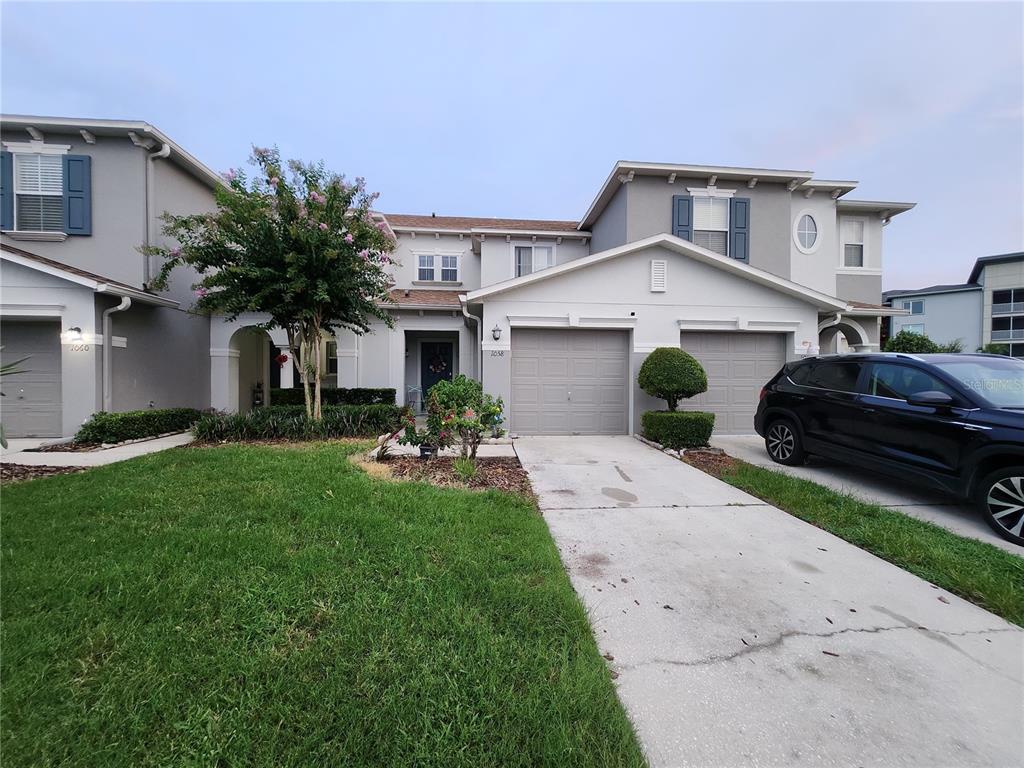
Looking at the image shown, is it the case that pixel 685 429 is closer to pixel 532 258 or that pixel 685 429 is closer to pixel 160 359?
pixel 532 258

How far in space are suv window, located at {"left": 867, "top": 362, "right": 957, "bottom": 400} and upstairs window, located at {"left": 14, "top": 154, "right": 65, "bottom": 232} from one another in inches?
611

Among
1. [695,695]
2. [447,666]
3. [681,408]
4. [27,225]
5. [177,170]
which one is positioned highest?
[177,170]

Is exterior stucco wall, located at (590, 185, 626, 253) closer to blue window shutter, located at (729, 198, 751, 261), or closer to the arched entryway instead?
blue window shutter, located at (729, 198, 751, 261)

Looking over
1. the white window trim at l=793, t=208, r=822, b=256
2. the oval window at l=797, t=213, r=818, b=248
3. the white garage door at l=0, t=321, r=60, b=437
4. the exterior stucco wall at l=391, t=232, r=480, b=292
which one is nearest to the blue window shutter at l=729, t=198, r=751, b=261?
the white window trim at l=793, t=208, r=822, b=256

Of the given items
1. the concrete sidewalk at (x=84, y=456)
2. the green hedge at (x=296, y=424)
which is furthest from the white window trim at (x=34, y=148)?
the green hedge at (x=296, y=424)

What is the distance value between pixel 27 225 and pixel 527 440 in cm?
1204

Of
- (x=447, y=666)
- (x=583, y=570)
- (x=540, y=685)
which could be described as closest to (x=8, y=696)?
(x=447, y=666)

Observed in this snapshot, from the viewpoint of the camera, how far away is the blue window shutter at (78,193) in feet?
28.5

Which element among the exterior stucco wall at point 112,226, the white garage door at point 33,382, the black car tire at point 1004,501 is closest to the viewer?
the black car tire at point 1004,501

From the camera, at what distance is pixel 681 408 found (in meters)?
8.95

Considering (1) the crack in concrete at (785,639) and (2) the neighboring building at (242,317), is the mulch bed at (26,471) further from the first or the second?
(1) the crack in concrete at (785,639)

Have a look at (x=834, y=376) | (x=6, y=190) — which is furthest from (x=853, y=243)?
(x=6, y=190)

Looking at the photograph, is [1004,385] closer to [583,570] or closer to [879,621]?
[879,621]

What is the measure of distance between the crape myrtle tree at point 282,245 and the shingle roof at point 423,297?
278 cm
